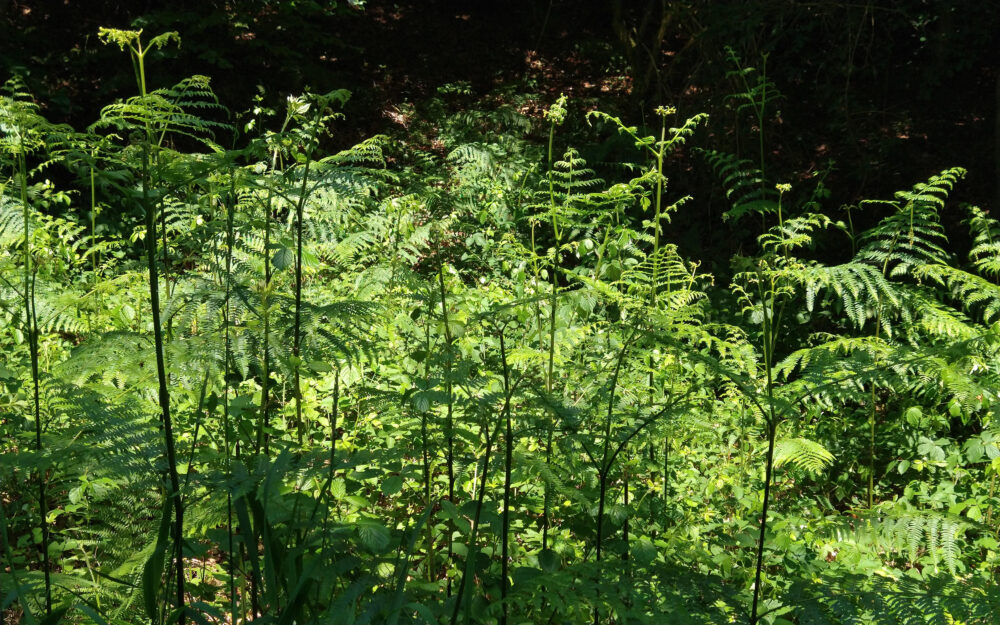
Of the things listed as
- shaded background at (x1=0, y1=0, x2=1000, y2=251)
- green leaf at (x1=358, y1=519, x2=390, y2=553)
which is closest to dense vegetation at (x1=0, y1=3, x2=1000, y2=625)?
green leaf at (x1=358, y1=519, x2=390, y2=553)

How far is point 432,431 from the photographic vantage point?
191 centimetres

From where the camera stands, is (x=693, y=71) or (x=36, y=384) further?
(x=693, y=71)

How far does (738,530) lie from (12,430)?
284 cm

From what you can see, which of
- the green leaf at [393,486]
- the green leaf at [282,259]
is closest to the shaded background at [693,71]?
the green leaf at [282,259]

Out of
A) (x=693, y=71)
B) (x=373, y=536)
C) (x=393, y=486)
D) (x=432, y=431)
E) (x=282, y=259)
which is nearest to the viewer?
(x=373, y=536)

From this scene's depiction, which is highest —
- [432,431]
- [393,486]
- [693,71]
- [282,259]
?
[693,71]

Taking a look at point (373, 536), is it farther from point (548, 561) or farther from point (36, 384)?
point (36, 384)

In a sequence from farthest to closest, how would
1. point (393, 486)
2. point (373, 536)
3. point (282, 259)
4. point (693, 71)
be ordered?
point (693, 71)
point (282, 259)
point (393, 486)
point (373, 536)

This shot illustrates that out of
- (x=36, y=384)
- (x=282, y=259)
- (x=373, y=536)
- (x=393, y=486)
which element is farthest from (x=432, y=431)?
(x=36, y=384)

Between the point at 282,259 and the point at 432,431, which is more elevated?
the point at 282,259

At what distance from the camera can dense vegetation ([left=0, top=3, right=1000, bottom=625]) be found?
1.48 m

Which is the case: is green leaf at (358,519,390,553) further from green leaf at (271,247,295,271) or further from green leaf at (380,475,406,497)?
green leaf at (271,247,295,271)

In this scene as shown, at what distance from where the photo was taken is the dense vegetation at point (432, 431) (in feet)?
4.86

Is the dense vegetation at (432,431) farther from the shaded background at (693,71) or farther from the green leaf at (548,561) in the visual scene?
the shaded background at (693,71)
